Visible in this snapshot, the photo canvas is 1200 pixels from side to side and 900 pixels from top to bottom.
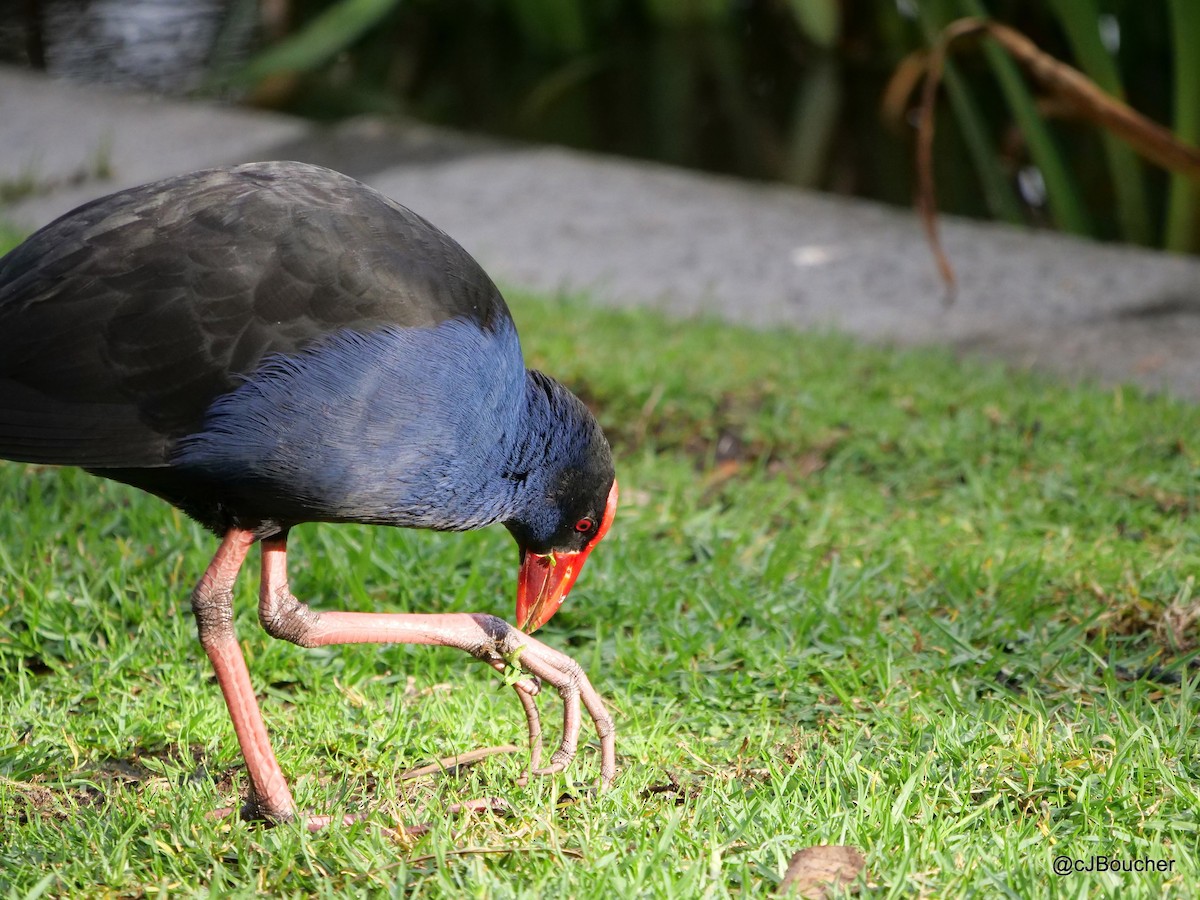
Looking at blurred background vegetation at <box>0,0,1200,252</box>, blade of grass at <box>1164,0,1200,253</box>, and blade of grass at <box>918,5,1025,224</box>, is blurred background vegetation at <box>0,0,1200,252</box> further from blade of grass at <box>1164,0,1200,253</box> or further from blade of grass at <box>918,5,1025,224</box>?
blade of grass at <box>1164,0,1200,253</box>

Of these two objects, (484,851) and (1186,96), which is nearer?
(484,851)

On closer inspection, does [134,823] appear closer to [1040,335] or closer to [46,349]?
[46,349]

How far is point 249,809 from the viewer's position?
2.30m

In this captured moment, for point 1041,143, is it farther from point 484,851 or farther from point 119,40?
point 119,40

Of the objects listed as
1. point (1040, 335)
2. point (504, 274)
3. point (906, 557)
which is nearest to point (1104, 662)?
point (906, 557)

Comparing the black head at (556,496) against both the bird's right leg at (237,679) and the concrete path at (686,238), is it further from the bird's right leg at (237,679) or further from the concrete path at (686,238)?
the concrete path at (686,238)

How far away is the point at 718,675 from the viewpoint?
285 cm

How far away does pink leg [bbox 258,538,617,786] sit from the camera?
244cm

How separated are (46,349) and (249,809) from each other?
0.85m

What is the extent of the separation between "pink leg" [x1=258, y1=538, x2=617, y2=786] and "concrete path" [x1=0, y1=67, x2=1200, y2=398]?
306 cm

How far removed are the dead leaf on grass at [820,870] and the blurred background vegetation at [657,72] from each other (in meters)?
5.24

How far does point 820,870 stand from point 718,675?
0.88 meters

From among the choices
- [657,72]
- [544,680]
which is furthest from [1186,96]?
[657,72]

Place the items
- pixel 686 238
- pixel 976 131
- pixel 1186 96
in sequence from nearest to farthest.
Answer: pixel 1186 96, pixel 976 131, pixel 686 238
